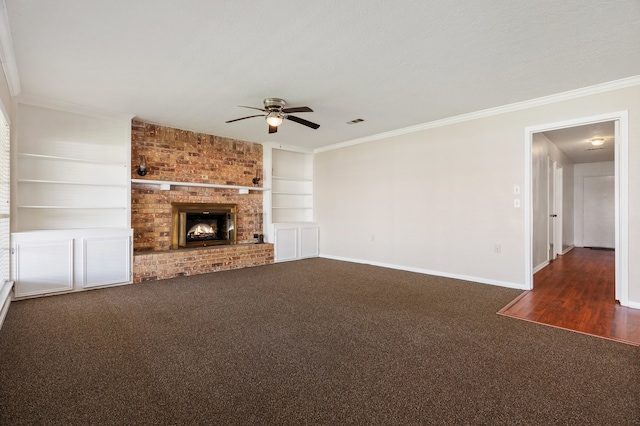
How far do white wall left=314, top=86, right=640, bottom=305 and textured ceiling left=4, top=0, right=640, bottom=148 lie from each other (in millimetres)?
431

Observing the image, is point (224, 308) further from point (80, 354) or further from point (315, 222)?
point (315, 222)

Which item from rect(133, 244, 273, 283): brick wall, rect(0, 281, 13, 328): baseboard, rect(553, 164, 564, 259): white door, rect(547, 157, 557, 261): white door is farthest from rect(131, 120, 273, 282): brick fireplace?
rect(553, 164, 564, 259): white door

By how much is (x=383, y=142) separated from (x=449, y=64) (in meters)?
2.80

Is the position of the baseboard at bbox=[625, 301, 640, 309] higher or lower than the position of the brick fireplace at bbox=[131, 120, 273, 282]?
lower

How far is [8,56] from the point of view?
2.85 m

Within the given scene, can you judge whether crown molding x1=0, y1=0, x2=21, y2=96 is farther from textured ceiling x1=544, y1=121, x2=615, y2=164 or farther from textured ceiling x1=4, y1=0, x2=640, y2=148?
textured ceiling x1=544, y1=121, x2=615, y2=164

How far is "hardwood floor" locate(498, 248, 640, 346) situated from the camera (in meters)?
2.83

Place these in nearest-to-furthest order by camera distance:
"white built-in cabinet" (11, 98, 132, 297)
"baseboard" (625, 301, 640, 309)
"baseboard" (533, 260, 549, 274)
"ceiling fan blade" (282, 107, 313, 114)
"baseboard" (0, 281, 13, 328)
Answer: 1. "baseboard" (0, 281, 13, 328)
2. "baseboard" (625, 301, 640, 309)
3. "ceiling fan blade" (282, 107, 313, 114)
4. "white built-in cabinet" (11, 98, 132, 297)
5. "baseboard" (533, 260, 549, 274)

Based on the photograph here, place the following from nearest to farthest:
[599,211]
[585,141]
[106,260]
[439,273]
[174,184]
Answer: [106,260]
[439,273]
[174,184]
[585,141]
[599,211]

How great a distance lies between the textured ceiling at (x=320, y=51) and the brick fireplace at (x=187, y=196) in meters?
1.08

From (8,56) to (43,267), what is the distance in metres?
2.42

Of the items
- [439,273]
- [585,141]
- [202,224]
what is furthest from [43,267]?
[585,141]

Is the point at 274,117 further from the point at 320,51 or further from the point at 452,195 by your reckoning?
the point at 452,195

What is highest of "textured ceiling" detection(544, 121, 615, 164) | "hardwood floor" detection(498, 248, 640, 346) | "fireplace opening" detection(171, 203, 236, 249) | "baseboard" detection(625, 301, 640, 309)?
"textured ceiling" detection(544, 121, 615, 164)
